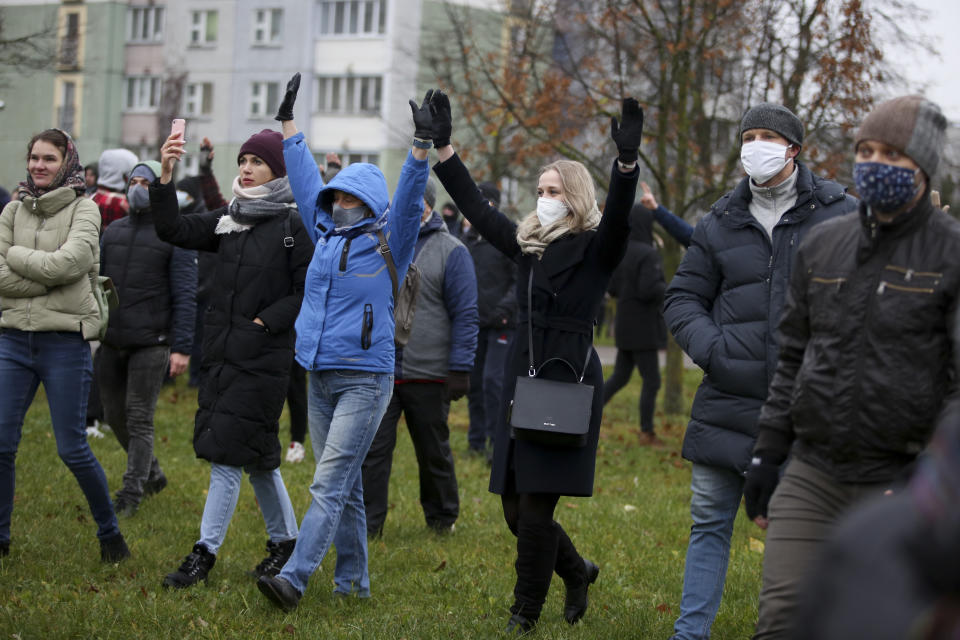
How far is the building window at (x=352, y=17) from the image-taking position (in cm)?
4931

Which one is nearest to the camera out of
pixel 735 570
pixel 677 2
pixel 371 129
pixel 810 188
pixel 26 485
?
pixel 810 188

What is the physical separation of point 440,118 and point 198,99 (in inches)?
1925

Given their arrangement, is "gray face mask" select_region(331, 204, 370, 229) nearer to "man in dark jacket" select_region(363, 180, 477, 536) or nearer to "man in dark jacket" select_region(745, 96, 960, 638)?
"man in dark jacket" select_region(363, 180, 477, 536)

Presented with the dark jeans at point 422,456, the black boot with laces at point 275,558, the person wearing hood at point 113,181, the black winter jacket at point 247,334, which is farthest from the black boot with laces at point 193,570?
the person wearing hood at point 113,181

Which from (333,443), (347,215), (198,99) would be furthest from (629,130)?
(198,99)

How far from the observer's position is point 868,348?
357 centimetres

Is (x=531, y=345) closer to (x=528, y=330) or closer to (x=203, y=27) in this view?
(x=528, y=330)

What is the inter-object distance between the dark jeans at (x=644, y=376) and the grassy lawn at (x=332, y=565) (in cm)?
240

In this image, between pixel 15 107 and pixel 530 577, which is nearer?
pixel 530 577

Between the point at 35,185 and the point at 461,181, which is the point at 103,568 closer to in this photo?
the point at 35,185

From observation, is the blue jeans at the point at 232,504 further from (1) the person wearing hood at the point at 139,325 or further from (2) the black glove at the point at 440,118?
(2) the black glove at the point at 440,118

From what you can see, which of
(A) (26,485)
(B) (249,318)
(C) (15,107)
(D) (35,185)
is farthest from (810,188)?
(C) (15,107)

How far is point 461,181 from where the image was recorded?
563 centimetres

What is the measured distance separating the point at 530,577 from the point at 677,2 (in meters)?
11.5
